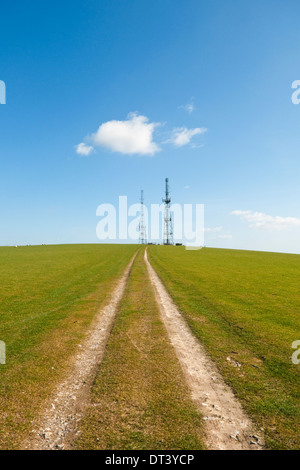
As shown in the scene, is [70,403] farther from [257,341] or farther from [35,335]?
[257,341]

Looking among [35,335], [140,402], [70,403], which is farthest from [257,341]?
[35,335]

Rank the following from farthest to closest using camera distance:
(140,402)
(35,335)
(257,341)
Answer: (35,335) → (257,341) → (140,402)

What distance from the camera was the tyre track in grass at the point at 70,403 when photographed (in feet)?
19.1

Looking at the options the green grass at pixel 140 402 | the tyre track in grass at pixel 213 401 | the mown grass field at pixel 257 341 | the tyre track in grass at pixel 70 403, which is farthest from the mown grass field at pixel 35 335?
the mown grass field at pixel 257 341

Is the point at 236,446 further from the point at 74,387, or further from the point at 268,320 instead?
the point at 268,320

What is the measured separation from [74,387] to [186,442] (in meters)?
4.04

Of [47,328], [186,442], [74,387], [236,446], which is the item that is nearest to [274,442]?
[236,446]

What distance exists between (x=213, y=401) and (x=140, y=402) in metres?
2.14

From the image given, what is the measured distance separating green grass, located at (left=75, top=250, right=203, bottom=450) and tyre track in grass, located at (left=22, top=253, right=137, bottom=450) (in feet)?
0.96

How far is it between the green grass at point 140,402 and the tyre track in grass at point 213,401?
0.29 metres

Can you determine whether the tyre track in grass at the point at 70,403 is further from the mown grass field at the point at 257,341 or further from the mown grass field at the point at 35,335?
the mown grass field at the point at 257,341

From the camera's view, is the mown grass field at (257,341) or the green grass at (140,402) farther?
the mown grass field at (257,341)

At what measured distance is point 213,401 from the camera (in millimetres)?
7219

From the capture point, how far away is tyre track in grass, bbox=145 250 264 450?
Result: 5797mm
